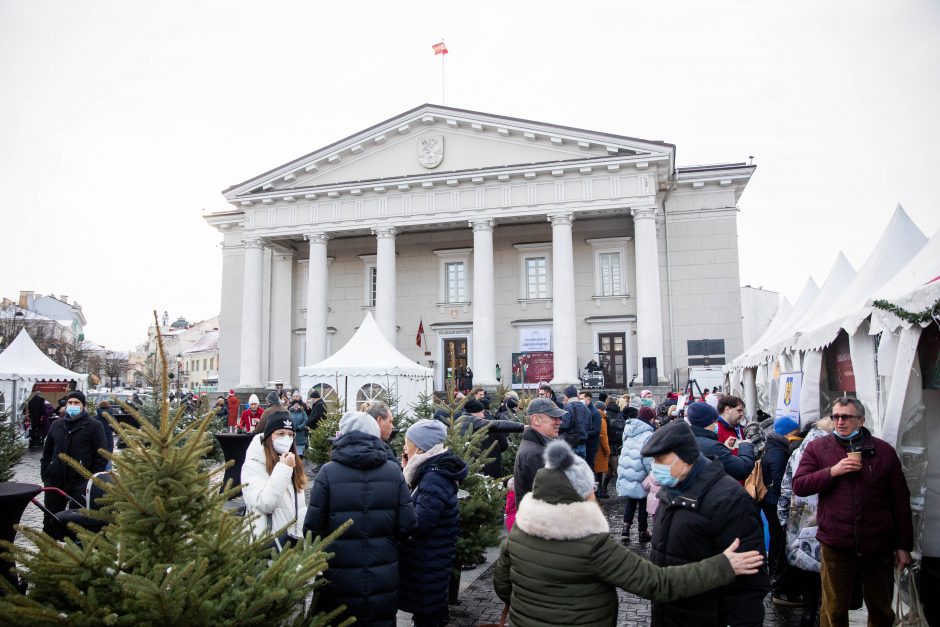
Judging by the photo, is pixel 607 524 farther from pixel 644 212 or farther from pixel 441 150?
pixel 441 150

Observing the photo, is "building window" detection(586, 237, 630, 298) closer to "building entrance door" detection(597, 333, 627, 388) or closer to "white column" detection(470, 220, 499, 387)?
"building entrance door" detection(597, 333, 627, 388)

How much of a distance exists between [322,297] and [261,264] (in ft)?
12.8

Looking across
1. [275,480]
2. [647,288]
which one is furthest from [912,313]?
[647,288]

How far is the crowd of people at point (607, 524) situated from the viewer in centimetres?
293

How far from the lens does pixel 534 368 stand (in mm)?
28906

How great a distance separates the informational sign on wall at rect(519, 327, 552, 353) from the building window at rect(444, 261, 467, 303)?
3595 millimetres

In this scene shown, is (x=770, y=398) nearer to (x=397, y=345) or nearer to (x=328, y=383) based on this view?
(x=328, y=383)

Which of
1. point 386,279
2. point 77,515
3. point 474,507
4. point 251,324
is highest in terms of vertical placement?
point 386,279

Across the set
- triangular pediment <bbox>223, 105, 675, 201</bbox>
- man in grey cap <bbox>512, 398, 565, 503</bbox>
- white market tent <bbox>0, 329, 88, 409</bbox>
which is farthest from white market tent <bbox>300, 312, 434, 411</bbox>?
man in grey cap <bbox>512, 398, 565, 503</bbox>

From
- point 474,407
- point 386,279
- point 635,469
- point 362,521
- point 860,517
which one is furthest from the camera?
point 386,279

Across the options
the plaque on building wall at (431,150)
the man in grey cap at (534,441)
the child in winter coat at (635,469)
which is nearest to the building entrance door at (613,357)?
the plaque on building wall at (431,150)

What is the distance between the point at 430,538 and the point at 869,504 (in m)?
3.08

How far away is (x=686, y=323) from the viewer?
2795cm

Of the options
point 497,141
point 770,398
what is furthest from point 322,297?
point 770,398
